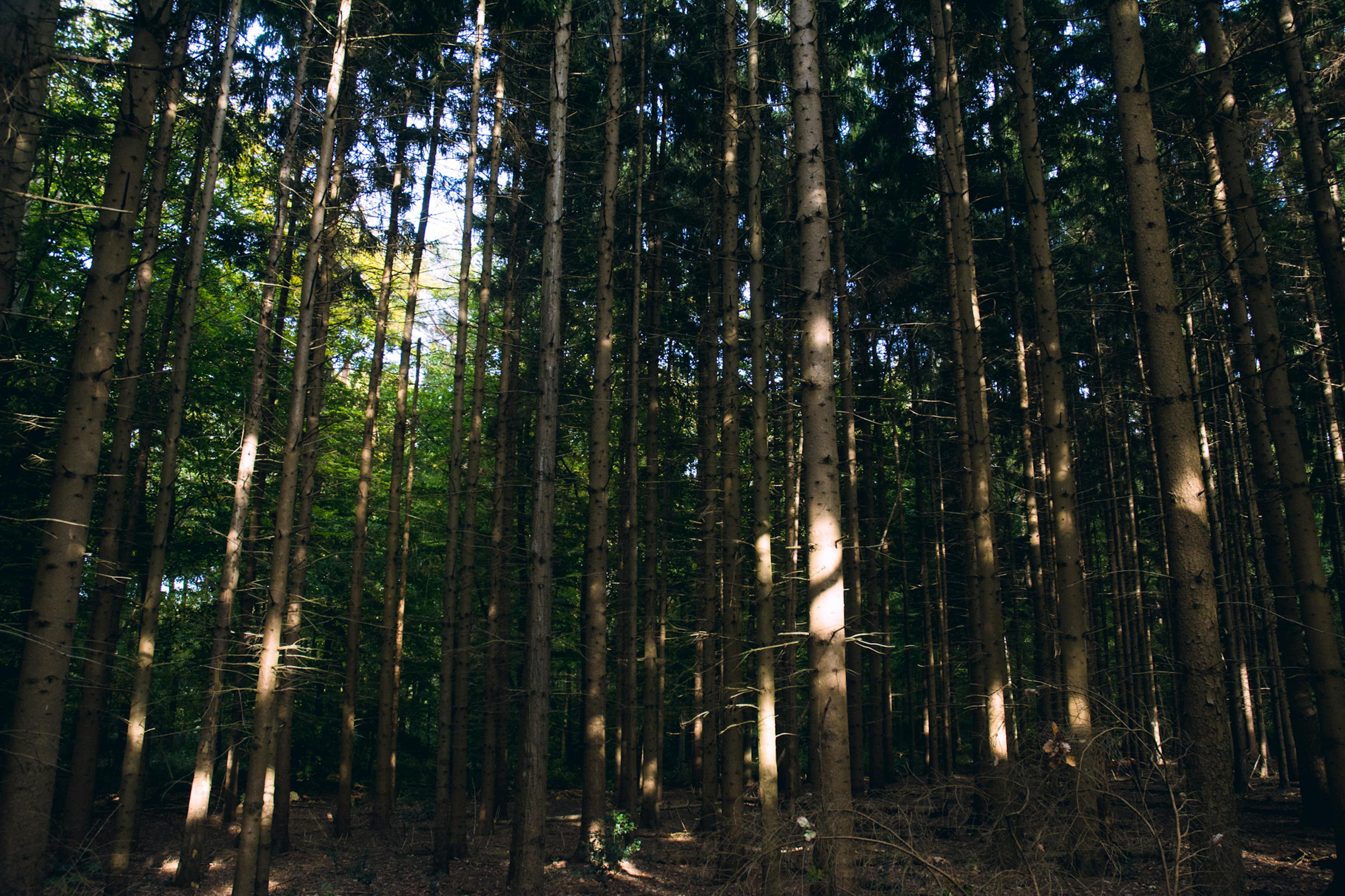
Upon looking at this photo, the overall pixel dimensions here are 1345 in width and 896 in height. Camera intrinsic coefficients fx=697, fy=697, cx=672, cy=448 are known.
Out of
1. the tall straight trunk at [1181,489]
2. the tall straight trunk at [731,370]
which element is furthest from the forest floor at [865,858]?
the tall straight trunk at [731,370]

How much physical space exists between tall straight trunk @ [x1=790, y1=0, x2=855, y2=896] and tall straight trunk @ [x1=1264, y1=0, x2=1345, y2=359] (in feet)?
18.9

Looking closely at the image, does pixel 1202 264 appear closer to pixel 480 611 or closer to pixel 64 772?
pixel 480 611

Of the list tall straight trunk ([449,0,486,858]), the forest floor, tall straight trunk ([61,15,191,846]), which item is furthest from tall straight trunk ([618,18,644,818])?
tall straight trunk ([61,15,191,846])

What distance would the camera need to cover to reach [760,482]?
995 cm

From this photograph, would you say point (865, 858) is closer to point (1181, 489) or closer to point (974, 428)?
point (1181, 489)

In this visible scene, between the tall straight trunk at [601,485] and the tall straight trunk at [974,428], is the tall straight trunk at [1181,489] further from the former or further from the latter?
the tall straight trunk at [601,485]

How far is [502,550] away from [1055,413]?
9138 millimetres

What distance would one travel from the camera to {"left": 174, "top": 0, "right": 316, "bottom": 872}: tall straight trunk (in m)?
8.92

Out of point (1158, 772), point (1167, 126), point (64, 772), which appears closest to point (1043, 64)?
point (1167, 126)

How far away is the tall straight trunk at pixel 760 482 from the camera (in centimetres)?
868

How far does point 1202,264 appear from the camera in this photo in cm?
1402

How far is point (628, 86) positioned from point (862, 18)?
16.4 feet

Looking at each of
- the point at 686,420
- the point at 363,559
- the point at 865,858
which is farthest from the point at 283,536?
the point at 686,420

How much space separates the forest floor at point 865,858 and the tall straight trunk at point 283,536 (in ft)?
5.30
